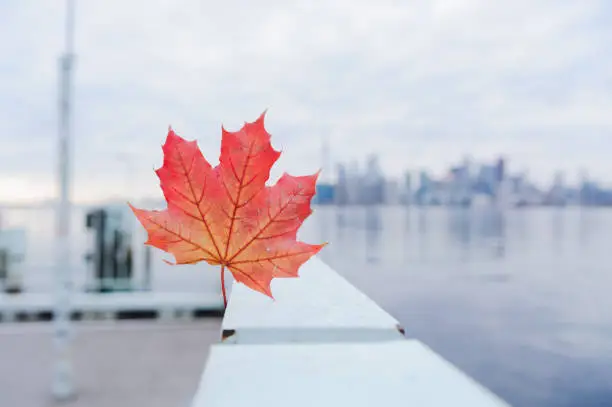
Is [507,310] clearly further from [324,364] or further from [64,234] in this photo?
[324,364]

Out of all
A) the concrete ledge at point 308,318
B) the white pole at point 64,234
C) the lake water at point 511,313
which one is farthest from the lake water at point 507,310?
the concrete ledge at point 308,318

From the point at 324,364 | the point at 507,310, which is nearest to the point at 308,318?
the point at 324,364

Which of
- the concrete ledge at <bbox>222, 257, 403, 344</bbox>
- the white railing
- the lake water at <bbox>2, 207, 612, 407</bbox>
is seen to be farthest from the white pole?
the white railing

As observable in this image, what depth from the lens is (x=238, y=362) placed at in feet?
1.48

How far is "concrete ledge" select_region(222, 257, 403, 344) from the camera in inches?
20.6

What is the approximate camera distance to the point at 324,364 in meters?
0.45

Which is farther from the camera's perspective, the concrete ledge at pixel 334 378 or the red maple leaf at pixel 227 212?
the red maple leaf at pixel 227 212

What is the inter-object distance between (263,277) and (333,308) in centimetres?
14

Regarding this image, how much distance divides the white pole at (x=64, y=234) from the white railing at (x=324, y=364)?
4447 mm

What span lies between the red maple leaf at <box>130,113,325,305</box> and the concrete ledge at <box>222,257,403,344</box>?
0.05 metres

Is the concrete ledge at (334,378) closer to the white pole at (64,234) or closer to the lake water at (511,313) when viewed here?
the white pole at (64,234)

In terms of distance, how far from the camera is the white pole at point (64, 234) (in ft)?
14.0

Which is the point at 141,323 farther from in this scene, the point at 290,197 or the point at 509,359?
the point at 509,359

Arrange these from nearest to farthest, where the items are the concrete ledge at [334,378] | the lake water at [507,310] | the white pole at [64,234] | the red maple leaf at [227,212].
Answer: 1. the concrete ledge at [334,378]
2. the red maple leaf at [227,212]
3. the white pole at [64,234]
4. the lake water at [507,310]
